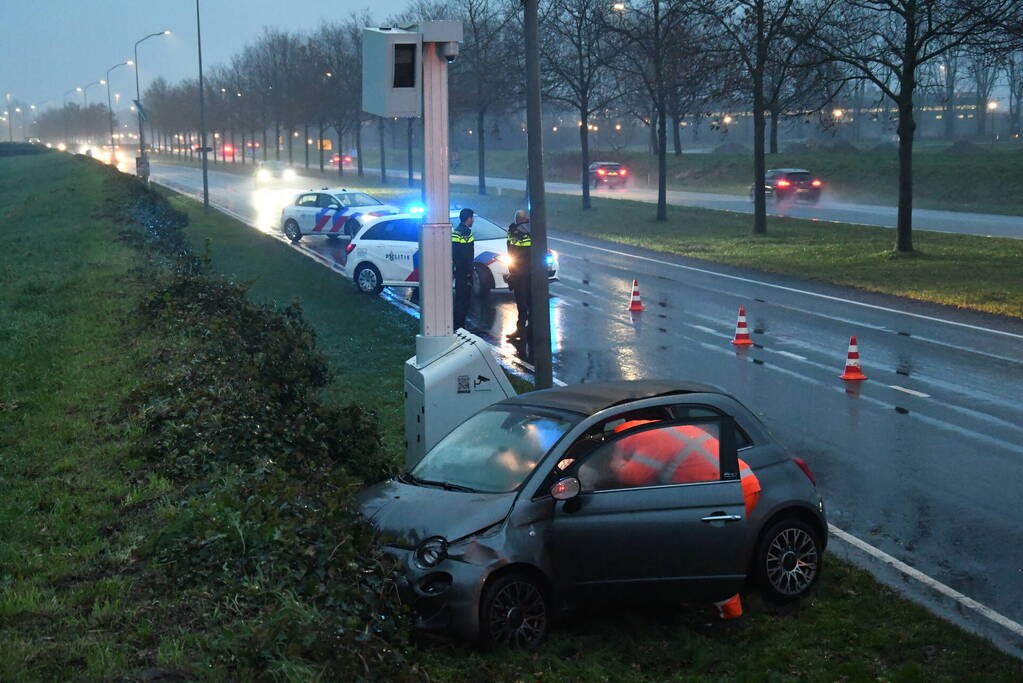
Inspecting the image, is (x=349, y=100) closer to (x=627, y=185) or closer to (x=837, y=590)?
(x=627, y=185)

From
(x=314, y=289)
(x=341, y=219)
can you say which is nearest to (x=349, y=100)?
(x=341, y=219)

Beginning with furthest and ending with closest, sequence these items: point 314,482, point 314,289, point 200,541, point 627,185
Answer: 1. point 627,185
2. point 314,289
3. point 314,482
4. point 200,541

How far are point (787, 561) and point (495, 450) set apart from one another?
196 centimetres

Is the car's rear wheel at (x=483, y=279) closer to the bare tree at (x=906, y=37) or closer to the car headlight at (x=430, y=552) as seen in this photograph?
the bare tree at (x=906, y=37)

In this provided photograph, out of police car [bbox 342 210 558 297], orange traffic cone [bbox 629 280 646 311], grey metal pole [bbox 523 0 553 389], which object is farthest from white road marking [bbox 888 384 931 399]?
police car [bbox 342 210 558 297]

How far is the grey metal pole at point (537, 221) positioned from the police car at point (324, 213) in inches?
908

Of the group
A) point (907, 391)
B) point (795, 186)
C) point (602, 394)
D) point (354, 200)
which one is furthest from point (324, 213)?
point (602, 394)

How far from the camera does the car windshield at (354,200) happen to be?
3653 centimetres

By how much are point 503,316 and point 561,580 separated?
14.2 meters

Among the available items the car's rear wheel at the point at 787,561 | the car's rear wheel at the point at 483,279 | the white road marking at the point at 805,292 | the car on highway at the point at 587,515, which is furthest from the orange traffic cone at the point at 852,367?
the car's rear wheel at the point at 483,279

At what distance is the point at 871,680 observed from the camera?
6.05 metres

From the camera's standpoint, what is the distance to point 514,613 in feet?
20.3

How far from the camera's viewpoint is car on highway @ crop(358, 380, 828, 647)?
6195 mm

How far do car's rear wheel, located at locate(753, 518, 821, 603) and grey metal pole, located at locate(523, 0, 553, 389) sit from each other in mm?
4518
